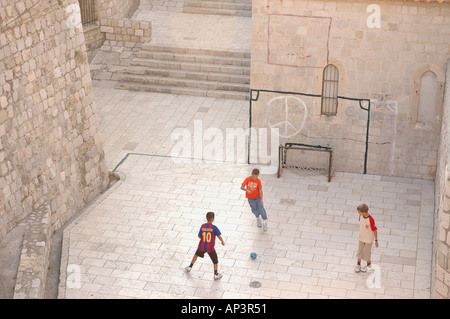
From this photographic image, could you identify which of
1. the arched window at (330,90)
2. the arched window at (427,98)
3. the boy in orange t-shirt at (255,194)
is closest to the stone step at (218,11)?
the arched window at (330,90)

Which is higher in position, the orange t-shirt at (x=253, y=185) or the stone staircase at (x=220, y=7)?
the stone staircase at (x=220, y=7)

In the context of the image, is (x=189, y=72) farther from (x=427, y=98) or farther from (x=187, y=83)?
(x=427, y=98)

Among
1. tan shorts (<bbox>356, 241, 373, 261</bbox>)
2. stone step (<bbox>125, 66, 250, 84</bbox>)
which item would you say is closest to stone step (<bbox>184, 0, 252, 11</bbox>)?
stone step (<bbox>125, 66, 250, 84</bbox>)

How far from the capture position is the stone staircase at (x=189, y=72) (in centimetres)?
2339

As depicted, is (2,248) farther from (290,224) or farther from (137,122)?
(137,122)

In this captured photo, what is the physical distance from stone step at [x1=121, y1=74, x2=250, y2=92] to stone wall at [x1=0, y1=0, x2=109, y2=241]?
659 centimetres

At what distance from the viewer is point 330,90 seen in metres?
17.8

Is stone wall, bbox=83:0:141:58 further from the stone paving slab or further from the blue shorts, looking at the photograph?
the blue shorts

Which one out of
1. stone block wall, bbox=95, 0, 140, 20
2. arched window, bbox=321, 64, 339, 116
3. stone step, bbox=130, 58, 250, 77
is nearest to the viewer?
arched window, bbox=321, 64, 339, 116

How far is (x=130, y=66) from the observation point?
24734 mm

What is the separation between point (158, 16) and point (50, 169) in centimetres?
1311

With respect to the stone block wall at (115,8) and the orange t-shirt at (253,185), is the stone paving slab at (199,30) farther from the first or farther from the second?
the orange t-shirt at (253,185)

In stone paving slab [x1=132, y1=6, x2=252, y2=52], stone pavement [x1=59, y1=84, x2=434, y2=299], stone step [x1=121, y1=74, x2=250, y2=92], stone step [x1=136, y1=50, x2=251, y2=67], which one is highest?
stone paving slab [x1=132, y1=6, x2=252, y2=52]

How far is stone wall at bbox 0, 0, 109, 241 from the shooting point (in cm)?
1419
